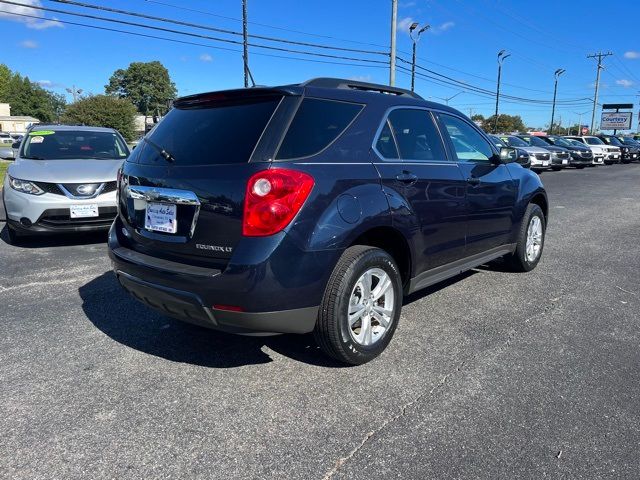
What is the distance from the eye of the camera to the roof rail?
3278mm

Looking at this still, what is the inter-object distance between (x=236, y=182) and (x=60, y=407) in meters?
1.57

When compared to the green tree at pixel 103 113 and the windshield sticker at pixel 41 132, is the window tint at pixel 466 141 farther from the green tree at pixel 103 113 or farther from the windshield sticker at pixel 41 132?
the green tree at pixel 103 113

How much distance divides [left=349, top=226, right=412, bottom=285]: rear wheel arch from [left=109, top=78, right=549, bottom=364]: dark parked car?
0.01m

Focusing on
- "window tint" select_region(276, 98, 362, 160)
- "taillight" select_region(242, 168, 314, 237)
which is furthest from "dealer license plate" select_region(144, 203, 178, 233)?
"window tint" select_region(276, 98, 362, 160)

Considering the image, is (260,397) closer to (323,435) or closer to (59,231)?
(323,435)

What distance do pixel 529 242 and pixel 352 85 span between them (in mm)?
2959

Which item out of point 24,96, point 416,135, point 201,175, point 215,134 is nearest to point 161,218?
point 201,175

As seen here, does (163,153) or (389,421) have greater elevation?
(163,153)

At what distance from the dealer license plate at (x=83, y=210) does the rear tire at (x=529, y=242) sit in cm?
483

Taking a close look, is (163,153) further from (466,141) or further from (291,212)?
(466,141)

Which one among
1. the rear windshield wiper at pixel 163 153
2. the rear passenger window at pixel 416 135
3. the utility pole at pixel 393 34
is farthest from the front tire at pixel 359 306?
the utility pole at pixel 393 34

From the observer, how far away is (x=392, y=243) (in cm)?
349

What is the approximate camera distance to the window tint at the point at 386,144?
3378 millimetres

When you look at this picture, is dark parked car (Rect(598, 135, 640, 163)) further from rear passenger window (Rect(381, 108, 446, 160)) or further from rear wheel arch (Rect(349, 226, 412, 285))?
rear wheel arch (Rect(349, 226, 412, 285))
